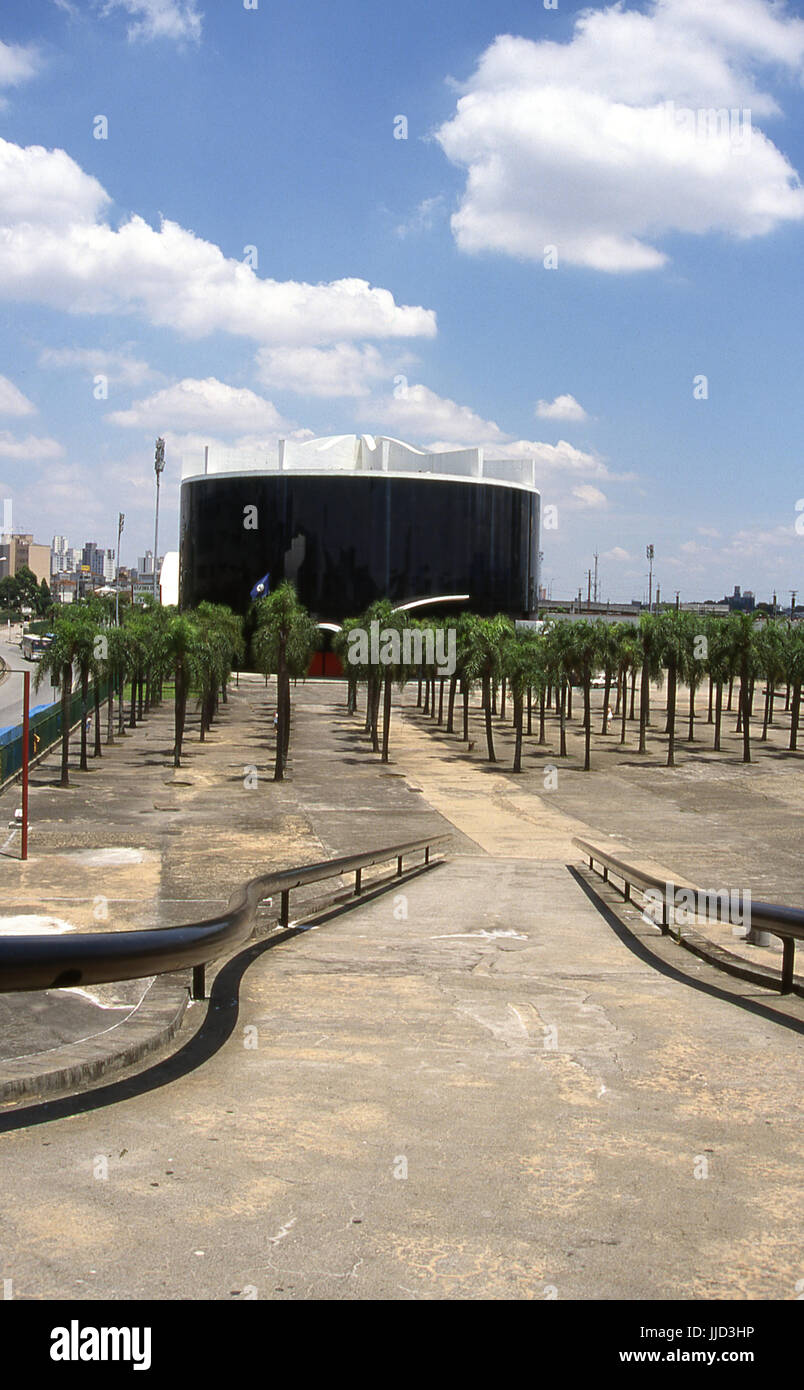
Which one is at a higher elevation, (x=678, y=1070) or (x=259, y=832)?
(x=678, y=1070)

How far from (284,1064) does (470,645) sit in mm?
40963

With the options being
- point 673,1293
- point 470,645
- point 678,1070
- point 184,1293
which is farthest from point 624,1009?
point 470,645

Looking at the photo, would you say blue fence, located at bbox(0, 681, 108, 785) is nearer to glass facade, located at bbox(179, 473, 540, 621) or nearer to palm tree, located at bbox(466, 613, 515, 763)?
palm tree, located at bbox(466, 613, 515, 763)

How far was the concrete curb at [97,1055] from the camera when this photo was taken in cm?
539

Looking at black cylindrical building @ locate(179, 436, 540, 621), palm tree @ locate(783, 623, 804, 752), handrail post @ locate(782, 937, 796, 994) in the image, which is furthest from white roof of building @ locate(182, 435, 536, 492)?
handrail post @ locate(782, 937, 796, 994)

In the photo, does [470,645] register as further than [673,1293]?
Yes

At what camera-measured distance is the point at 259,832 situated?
85.4 ft

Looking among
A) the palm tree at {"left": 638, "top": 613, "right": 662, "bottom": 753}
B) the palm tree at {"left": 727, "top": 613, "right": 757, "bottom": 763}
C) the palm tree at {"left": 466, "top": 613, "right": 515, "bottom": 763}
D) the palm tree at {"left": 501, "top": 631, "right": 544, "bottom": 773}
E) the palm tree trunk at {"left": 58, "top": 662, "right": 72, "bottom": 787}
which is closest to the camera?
the palm tree trunk at {"left": 58, "top": 662, "right": 72, "bottom": 787}

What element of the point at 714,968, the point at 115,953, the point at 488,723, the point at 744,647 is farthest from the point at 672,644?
the point at 115,953

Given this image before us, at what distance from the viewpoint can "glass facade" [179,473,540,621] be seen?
102312mm

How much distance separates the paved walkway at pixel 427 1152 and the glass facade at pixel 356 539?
9355 cm

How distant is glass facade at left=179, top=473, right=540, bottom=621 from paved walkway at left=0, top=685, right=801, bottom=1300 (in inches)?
3683

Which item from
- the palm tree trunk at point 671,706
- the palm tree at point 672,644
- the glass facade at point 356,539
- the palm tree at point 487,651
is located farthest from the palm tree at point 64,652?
the glass facade at point 356,539
